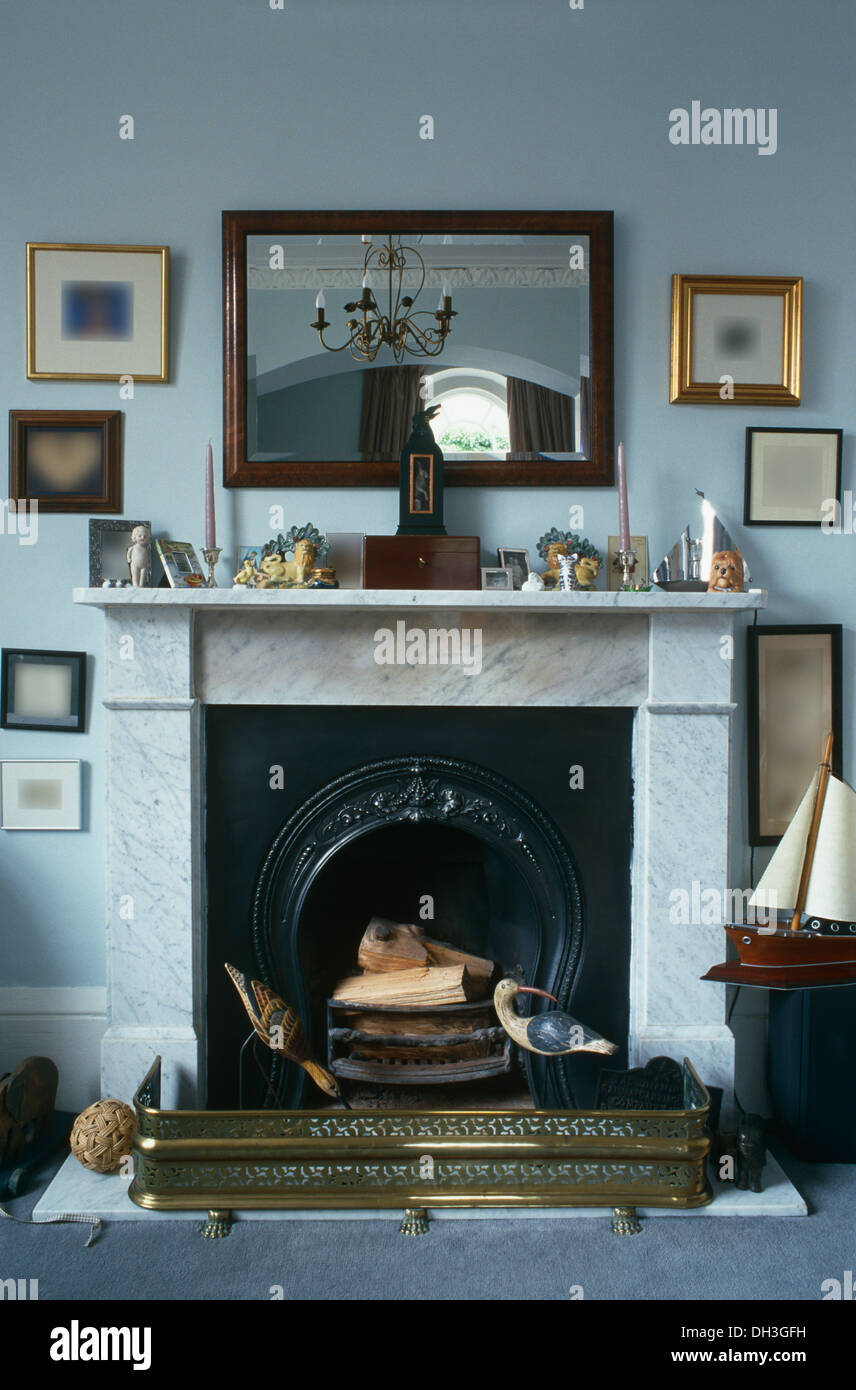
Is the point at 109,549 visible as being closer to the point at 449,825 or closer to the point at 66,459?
the point at 66,459

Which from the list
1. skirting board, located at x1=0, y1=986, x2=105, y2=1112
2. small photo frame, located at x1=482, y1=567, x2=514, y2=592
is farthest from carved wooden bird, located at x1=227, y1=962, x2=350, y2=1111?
small photo frame, located at x1=482, y1=567, x2=514, y2=592

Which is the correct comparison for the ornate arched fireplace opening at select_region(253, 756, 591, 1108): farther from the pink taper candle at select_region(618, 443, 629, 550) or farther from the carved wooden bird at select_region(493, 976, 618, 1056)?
the pink taper candle at select_region(618, 443, 629, 550)

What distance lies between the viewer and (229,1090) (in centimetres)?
245

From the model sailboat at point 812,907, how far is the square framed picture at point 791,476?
68 centimetres

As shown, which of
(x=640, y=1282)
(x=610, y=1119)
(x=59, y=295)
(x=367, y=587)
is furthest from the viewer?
(x=59, y=295)

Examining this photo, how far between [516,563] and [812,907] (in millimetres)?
1105

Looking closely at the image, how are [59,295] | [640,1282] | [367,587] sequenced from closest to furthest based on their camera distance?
[640,1282]
[367,587]
[59,295]

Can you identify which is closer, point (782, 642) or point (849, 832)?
point (849, 832)

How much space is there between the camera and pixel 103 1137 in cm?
224

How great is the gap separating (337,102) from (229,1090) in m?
2.55

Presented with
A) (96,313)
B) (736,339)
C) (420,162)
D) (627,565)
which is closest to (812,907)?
(627,565)

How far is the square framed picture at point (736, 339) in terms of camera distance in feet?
8.12
